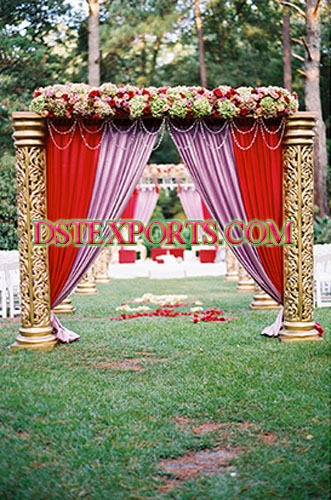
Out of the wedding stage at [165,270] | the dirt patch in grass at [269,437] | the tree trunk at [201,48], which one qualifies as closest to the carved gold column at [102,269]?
the wedding stage at [165,270]

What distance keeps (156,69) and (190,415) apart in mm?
23264

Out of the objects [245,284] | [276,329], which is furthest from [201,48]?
[276,329]

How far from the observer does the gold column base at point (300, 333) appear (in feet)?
21.0

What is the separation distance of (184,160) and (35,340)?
2.56m

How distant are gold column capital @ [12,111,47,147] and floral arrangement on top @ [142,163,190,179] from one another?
33.7 feet

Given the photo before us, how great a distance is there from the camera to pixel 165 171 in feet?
54.6

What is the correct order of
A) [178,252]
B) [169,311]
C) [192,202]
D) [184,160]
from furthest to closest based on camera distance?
[178,252] → [192,202] → [169,311] → [184,160]

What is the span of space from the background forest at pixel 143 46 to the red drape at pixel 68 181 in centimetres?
870

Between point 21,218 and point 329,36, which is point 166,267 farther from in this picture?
point 329,36

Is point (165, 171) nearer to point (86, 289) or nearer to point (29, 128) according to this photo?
point (86, 289)

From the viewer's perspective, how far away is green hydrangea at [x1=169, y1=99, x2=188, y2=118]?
6.04 meters

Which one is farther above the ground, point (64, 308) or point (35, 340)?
point (35, 340)

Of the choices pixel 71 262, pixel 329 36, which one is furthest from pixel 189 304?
pixel 329 36

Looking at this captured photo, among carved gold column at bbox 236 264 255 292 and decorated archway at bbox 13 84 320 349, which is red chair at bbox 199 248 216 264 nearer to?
carved gold column at bbox 236 264 255 292
